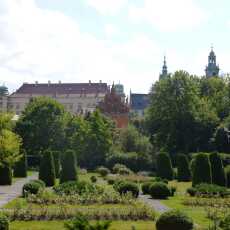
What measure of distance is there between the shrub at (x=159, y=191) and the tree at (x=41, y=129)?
35.7 meters

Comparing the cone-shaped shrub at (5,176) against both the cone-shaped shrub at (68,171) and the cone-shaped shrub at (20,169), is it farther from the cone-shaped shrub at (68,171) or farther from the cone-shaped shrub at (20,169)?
the cone-shaped shrub at (20,169)

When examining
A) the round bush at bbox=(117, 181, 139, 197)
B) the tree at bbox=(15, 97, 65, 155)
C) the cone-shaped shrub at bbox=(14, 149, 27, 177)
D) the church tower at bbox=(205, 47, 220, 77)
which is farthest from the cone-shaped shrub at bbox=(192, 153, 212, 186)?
the church tower at bbox=(205, 47, 220, 77)

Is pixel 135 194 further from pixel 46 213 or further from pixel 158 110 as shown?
pixel 158 110

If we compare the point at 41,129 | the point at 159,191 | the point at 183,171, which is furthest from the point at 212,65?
the point at 159,191

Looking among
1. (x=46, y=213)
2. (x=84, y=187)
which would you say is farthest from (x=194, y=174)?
(x=46, y=213)

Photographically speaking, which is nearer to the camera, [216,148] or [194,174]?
[194,174]

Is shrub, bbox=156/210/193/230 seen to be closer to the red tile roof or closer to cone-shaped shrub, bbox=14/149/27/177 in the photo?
cone-shaped shrub, bbox=14/149/27/177

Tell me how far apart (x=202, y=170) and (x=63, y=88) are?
11948cm

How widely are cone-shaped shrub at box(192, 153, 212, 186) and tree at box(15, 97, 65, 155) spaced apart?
31.9m

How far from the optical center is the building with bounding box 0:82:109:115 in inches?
5817

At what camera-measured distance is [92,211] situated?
21953 millimetres

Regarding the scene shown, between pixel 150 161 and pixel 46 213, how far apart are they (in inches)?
1466

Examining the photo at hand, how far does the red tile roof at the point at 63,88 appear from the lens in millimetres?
150625

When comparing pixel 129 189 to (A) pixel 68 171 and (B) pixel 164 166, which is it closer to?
(A) pixel 68 171
